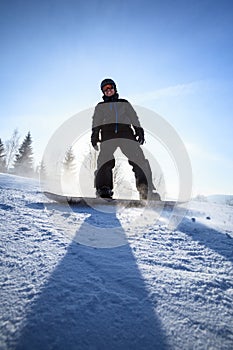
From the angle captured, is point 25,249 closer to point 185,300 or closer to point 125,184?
point 185,300

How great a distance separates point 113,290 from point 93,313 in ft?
0.53

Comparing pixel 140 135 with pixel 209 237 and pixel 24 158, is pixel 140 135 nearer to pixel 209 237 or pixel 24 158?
pixel 209 237

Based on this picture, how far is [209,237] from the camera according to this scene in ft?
5.44

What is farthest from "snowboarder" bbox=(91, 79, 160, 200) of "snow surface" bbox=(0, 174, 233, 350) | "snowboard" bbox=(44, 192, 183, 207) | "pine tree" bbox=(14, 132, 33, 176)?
"pine tree" bbox=(14, 132, 33, 176)

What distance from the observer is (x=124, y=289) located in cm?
88

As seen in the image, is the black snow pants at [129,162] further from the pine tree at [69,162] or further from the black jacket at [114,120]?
the pine tree at [69,162]

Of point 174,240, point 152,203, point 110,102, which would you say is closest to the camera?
point 174,240

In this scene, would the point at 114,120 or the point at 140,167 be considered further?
the point at 114,120

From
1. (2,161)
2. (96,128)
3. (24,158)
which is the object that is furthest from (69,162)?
(96,128)

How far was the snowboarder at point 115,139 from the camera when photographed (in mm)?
3492

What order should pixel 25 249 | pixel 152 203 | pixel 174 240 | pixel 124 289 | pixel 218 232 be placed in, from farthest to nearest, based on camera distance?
pixel 152 203 → pixel 218 232 → pixel 174 240 → pixel 25 249 → pixel 124 289

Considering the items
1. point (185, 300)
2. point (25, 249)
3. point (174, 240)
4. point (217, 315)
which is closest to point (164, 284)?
point (185, 300)

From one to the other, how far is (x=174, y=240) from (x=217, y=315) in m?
0.80

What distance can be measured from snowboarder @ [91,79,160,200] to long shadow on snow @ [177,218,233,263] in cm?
146
